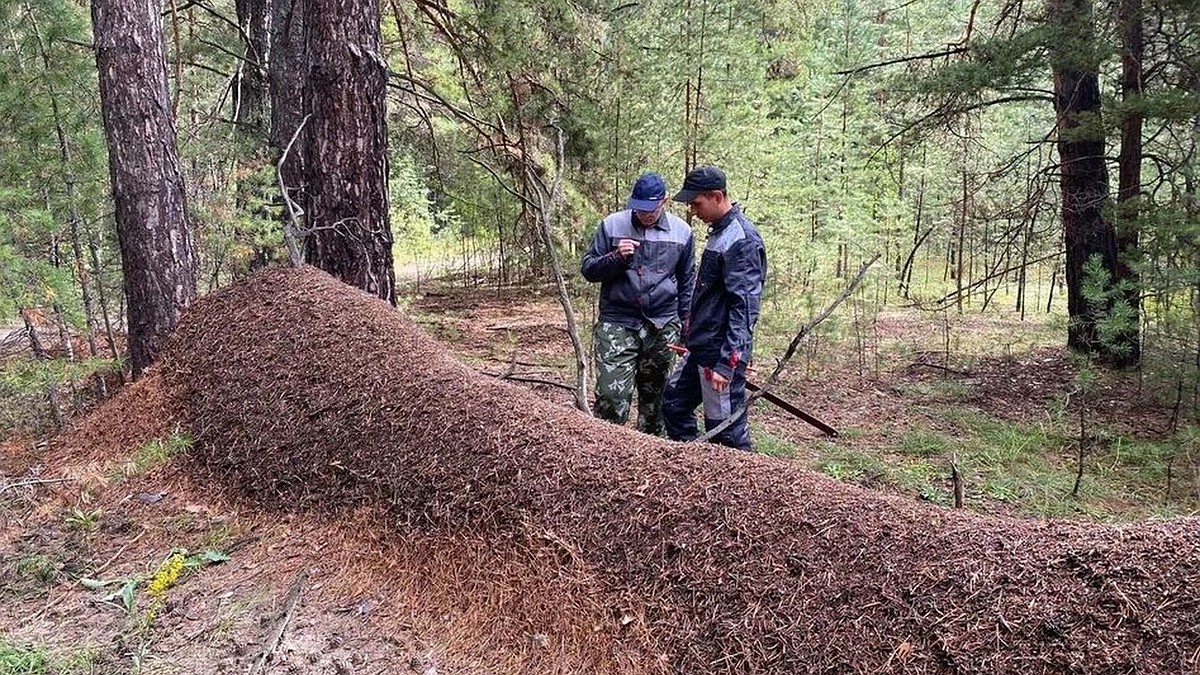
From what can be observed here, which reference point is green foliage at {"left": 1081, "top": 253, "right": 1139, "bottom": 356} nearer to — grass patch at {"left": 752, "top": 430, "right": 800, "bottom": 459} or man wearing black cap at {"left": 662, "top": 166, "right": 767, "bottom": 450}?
grass patch at {"left": 752, "top": 430, "right": 800, "bottom": 459}

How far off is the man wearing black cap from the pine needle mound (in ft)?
3.39

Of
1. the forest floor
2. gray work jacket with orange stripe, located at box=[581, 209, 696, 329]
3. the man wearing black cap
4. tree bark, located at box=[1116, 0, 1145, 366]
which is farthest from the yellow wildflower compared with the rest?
tree bark, located at box=[1116, 0, 1145, 366]

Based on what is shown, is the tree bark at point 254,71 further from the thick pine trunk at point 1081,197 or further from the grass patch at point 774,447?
the thick pine trunk at point 1081,197

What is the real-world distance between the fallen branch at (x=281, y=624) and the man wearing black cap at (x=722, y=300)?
229 centimetres

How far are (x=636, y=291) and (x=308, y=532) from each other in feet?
7.66

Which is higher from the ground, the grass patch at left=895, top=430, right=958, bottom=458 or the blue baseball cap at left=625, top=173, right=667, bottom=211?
the blue baseball cap at left=625, top=173, right=667, bottom=211

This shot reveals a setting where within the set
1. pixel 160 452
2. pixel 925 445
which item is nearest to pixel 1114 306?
pixel 925 445

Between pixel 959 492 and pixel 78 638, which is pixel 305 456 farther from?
pixel 959 492

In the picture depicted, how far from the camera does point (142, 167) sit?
5.09m

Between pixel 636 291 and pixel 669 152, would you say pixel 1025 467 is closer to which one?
pixel 636 291

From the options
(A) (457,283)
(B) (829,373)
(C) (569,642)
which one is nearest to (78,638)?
(C) (569,642)

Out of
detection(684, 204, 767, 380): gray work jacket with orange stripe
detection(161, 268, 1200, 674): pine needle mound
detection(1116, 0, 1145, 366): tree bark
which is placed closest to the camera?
detection(161, 268, 1200, 674): pine needle mound

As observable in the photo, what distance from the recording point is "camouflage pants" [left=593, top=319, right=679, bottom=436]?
4672 millimetres

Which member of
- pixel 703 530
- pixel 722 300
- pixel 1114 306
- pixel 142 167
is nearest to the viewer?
pixel 703 530
